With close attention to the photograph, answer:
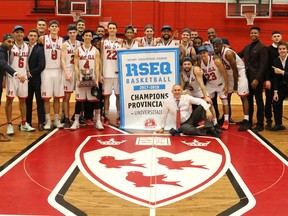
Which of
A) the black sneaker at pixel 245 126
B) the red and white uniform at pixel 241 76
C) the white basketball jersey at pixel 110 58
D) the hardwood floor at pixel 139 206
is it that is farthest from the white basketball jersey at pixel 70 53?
the black sneaker at pixel 245 126

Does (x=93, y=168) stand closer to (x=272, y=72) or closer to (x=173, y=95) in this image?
(x=173, y=95)

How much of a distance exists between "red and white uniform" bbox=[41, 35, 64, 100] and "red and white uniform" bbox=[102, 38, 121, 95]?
0.82m

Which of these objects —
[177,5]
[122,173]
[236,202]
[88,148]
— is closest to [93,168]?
[122,173]

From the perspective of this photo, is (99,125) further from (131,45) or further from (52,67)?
(131,45)

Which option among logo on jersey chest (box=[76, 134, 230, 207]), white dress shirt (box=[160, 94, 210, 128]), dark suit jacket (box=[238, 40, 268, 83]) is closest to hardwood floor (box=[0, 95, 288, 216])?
logo on jersey chest (box=[76, 134, 230, 207])

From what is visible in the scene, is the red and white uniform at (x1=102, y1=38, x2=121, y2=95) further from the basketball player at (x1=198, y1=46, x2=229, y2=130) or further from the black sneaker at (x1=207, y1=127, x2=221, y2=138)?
the black sneaker at (x1=207, y1=127, x2=221, y2=138)

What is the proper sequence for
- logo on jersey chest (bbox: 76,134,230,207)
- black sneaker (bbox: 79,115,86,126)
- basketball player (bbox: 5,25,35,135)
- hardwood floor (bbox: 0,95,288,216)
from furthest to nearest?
black sneaker (bbox: 79,115,86,126)
basketball player (bbox: 5,25,35,135)
logo on jersey chest (bbox: 76,134,230,207)
hardwood floor (bbox: 0,95,288,216)

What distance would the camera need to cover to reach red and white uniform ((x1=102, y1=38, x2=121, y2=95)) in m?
7.28

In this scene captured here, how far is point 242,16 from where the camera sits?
13430 millimetres

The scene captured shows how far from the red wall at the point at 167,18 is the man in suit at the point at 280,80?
6919 mm

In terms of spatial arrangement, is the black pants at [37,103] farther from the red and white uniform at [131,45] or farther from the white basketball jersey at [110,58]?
the red and white uniform at [131,45]

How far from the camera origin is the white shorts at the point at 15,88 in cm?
671

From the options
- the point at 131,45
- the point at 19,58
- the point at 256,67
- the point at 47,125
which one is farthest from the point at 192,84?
the point at 19,58

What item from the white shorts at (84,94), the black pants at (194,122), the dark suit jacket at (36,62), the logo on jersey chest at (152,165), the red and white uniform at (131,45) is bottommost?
the logo on jersey chest at (152,165)
